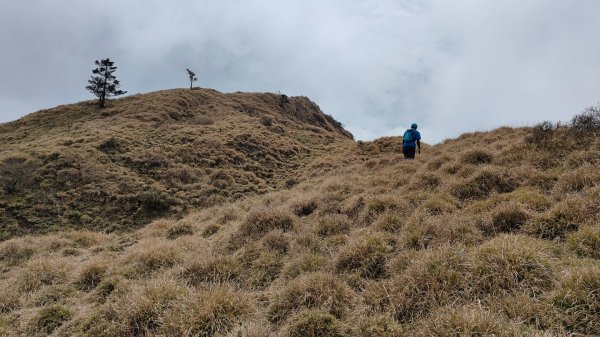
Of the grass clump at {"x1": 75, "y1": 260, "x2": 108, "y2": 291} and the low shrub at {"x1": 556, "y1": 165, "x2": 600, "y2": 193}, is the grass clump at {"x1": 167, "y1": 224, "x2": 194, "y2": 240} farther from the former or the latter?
the low shrub at {"x1": 556, "y1": 165, "x2": 600, "y2": 193}

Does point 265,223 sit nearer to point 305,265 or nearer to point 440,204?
point 305,265

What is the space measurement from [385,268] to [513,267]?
86.4 inches

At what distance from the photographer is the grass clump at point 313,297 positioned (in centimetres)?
582

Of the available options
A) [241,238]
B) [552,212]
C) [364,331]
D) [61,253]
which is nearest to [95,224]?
[61,253]

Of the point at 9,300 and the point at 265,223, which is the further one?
the point at 265,223

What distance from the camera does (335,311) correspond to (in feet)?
18.8

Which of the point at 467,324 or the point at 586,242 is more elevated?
the point at 586,242

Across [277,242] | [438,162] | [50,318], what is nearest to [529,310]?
[277,242]

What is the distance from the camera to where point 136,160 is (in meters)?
28.1

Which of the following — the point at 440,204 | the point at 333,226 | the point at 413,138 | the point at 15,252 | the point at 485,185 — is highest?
the point at 413,138

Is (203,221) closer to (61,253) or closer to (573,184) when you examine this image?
(61,253)

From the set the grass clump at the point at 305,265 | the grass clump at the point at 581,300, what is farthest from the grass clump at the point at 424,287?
the grass clump at the point at 305,265

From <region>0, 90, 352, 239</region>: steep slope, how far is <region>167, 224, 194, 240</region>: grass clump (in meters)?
6.68

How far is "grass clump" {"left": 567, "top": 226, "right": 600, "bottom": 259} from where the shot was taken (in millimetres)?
5699
